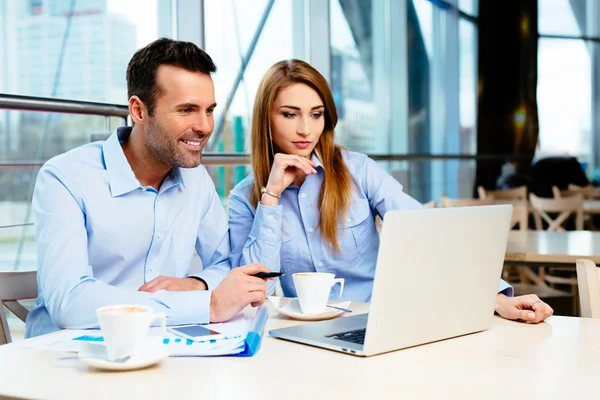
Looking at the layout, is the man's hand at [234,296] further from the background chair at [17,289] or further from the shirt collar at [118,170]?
the background chair at [17,289]

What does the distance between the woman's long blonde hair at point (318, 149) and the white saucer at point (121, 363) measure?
86 cm

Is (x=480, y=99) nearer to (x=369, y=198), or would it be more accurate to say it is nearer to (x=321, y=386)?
(x=369, y=198)

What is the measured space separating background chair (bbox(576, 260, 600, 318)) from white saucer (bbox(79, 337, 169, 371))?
915 millimetres

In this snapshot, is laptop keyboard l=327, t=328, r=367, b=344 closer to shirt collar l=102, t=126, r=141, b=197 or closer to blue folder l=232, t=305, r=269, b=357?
blue folder l=232, t=305, r=269, b=357

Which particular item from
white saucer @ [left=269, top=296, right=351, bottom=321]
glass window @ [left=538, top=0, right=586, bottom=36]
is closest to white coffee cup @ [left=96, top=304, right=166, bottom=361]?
white saucer @ [left=269, top=296, right=351, bottom=321]

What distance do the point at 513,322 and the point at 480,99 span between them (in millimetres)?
7890

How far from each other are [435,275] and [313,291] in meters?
0.33

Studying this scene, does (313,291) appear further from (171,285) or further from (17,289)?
(17,289)

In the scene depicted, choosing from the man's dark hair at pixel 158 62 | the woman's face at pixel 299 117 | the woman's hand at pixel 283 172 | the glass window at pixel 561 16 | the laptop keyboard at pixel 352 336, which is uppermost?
the glass window at pixel 561 16

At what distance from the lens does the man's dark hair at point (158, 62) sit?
5.54 ft

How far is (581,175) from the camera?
338 inches

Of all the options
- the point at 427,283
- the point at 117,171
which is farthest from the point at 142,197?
the point at 427,283

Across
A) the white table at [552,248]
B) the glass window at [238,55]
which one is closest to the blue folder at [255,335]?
the white table at [552,248]

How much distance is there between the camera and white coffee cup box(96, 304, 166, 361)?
1.04 m
